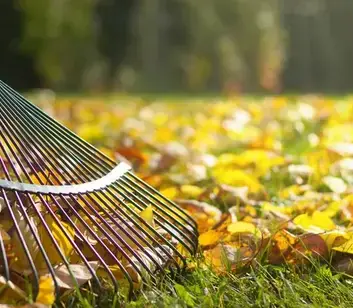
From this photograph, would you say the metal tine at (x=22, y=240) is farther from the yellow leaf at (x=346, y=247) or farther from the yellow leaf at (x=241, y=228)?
the yellow leaf at (x=346, y=247)

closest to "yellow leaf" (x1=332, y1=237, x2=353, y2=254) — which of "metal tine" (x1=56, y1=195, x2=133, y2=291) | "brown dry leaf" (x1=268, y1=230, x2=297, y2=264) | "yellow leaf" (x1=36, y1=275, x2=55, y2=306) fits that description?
"brown dry leaf" (x1=268, y1=230, x2=297, y2=264)

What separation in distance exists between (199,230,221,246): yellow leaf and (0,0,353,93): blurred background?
9737 mm

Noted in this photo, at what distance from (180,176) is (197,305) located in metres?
1.53

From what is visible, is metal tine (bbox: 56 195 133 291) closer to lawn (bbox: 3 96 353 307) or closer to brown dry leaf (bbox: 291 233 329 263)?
lawn (bbox: 3 96 353 307)

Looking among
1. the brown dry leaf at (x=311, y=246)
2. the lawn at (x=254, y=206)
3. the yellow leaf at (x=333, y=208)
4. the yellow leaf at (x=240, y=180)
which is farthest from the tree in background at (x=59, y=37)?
the brown dry leaf at (x=311, y=246)

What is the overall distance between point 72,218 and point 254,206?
907 millimetres

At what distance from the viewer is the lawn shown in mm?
1911

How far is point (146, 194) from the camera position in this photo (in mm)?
2285

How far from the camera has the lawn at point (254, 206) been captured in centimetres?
191

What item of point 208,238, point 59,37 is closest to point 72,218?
point 208,238

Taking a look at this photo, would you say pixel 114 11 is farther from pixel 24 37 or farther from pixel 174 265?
pixel 174 265

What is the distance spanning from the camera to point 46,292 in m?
1.75

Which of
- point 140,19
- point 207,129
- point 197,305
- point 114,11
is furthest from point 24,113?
point 140,19

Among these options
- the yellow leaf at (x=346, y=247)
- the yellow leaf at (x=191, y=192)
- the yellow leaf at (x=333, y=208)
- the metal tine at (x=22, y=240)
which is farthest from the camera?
the yellow leaf at (x=191, y=192)
